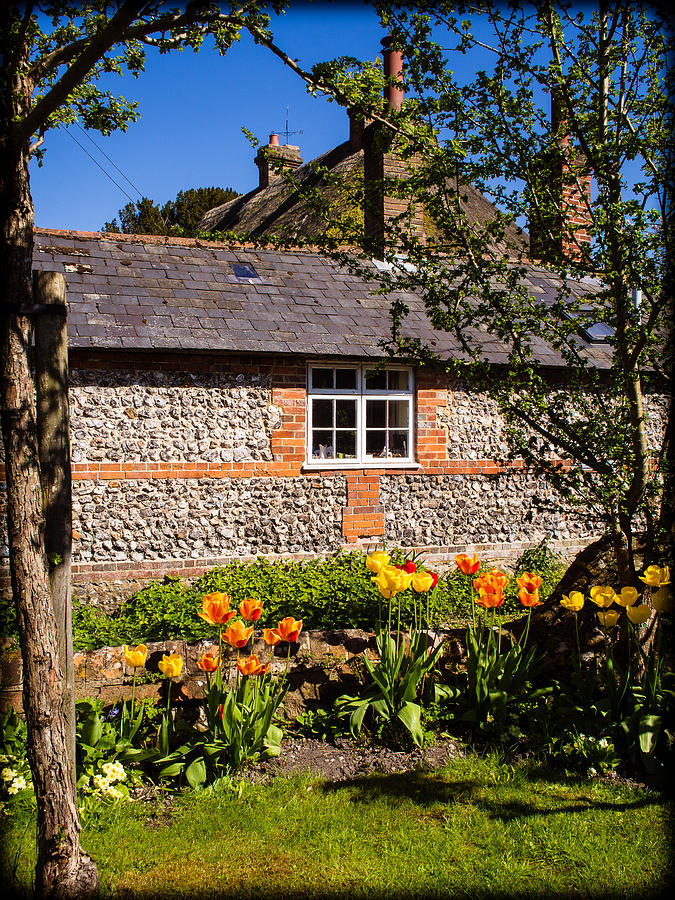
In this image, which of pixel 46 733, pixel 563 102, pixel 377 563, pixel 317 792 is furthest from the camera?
pixel 563 102

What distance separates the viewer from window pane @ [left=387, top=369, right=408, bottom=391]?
32.4ft

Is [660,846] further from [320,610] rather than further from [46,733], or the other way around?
[320,610]

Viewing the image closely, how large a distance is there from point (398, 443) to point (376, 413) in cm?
58

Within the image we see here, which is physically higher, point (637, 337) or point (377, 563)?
point (637, 337)

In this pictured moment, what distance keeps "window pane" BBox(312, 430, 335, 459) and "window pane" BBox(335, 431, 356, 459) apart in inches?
4.0

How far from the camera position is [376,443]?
991 cm

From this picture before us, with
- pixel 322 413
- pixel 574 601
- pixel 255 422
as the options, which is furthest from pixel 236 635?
pixel 322 413

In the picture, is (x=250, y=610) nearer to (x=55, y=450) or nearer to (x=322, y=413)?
(x=55, y=450)

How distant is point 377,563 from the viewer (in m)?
4.30

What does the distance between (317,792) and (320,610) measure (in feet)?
10.6

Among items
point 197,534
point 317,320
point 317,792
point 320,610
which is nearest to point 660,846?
point 317,792

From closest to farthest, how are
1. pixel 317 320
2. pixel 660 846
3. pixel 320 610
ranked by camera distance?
pixel 660 846
pixel 320 610
pixel 317 320

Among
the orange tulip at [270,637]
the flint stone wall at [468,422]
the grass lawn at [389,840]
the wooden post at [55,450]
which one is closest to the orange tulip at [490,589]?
the grass lawn at [389,840]

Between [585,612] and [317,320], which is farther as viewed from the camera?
[317,320]
